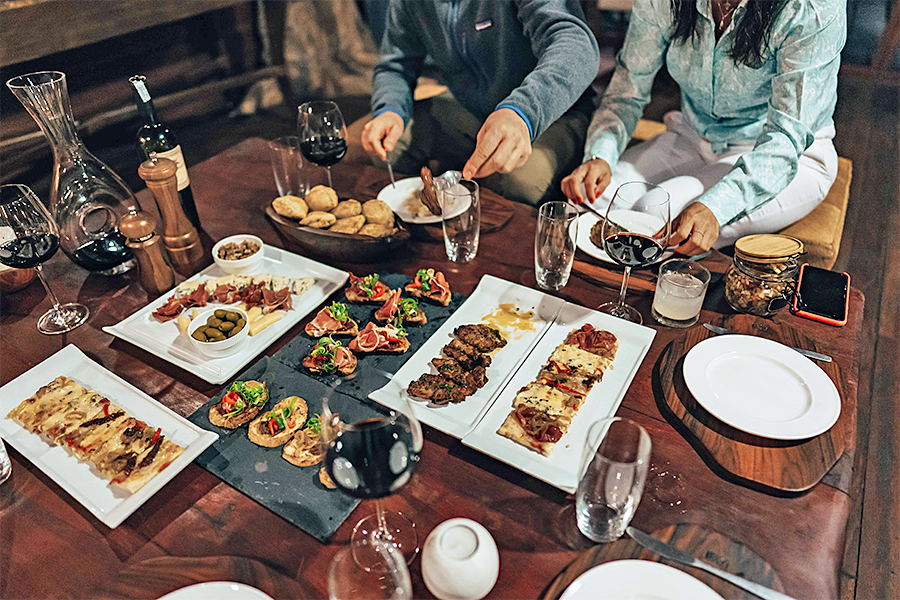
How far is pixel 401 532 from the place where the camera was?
92 centimetres

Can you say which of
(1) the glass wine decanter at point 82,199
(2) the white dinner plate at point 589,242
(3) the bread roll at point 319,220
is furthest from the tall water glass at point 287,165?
(2) the white dinner plate at point 589,242

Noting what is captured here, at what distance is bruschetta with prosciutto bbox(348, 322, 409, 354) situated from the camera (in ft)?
4.19

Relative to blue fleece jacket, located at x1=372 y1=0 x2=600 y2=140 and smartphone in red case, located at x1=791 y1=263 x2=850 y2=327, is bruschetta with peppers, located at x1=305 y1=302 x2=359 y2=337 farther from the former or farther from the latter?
smartphone in red case, located at x1=791 y1=263 x2=850 y2=327

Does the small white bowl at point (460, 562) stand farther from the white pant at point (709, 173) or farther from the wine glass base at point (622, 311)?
the white pant at point (709, 173)

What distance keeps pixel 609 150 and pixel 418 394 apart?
1298 mm

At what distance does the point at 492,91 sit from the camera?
7.73 ft

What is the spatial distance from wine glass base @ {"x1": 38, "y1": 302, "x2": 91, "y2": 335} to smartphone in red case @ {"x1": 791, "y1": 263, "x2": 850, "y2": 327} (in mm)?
1735

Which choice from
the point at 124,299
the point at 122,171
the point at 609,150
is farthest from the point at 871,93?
the point at 122,171

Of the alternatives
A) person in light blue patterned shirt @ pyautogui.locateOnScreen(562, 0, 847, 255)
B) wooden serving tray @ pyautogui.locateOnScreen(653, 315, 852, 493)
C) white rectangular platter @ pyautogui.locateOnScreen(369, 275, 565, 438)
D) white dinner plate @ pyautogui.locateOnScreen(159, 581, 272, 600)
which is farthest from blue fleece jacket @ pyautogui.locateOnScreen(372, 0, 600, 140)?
white dinner plate @ pyautogui.locateOnScreen(159, 581, 272, 600)

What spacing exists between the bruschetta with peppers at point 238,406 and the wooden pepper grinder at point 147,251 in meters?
0.52

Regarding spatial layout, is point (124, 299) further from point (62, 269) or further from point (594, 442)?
point (594, 442)

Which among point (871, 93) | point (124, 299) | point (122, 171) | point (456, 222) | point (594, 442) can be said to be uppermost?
point (594, 442)

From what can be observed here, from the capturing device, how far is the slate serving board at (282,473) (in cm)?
92

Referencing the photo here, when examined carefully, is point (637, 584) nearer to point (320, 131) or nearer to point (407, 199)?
point (407, 199)
